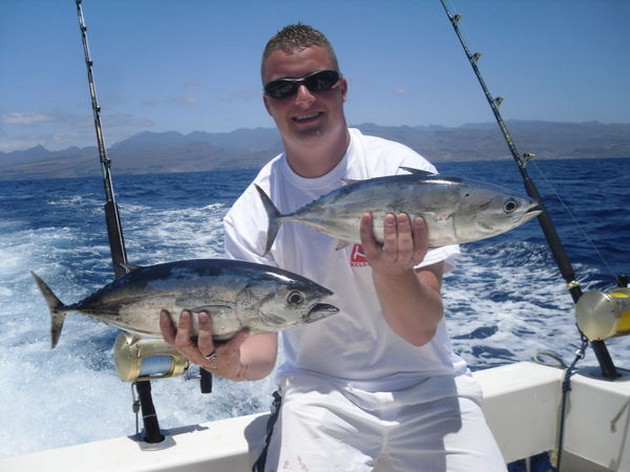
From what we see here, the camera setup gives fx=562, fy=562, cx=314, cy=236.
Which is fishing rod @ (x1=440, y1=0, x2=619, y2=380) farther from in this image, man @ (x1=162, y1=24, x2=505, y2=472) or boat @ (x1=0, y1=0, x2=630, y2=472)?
man @ (x1=162, y1=24, x2=505, y2=472)

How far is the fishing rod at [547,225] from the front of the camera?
2.77 metres

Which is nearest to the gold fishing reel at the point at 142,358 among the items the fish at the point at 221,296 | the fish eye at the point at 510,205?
the fish at the point at 221,296

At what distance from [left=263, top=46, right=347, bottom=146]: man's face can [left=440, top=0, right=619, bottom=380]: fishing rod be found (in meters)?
0.93

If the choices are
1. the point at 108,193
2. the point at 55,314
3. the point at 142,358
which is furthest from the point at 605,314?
the point at 108,193

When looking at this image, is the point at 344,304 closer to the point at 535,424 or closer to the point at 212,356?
the point at 212,356

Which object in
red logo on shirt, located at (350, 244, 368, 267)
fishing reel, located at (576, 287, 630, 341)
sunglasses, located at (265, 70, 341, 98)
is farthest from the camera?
fishing reel, located at (576, 287, 630, 341)

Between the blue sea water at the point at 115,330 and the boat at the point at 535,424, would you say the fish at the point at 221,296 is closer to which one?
the boat at the point at 535,424

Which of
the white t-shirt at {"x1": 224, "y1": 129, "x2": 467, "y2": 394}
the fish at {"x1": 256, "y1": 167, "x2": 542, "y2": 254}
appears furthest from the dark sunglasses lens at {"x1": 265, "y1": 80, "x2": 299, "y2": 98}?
the fish at {"x1": 256, "y1": 167, "x2": 542, "y2": 254}

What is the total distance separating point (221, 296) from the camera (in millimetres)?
1621

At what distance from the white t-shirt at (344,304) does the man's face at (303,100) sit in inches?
9.1

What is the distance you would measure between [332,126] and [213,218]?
41.3ft

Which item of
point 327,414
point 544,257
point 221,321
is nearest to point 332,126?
point 221,321

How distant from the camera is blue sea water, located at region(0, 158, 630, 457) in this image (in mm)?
4336

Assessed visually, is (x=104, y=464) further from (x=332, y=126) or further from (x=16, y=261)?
(x=16, y=261)
